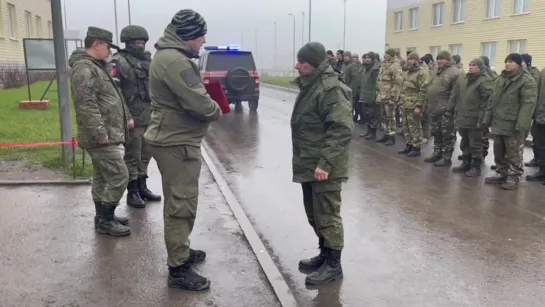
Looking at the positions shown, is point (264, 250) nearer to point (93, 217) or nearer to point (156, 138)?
point (156, 138)

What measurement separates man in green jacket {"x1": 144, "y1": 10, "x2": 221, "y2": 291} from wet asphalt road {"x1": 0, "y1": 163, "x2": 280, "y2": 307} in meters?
0.31

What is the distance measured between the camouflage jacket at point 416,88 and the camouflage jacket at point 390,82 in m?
0.80

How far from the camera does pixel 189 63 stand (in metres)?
3.71

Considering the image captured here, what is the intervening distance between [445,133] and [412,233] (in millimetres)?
3917

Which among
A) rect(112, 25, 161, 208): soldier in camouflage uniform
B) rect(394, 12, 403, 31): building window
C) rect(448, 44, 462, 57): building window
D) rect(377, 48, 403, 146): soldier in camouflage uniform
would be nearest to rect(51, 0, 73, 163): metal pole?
rect(112, 25, 161, 208): soldier in camouflage uniform

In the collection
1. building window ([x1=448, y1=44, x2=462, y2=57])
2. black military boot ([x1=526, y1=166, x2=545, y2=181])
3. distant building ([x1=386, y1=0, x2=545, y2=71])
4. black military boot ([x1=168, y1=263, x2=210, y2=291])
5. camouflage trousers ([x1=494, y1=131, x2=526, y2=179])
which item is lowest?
black military boot ([x1=526, y1=166, x2=545, y2=181])

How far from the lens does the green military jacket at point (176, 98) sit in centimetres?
365

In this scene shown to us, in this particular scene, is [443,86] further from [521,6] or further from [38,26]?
[38,26]

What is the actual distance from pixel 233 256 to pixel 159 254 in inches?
26.4

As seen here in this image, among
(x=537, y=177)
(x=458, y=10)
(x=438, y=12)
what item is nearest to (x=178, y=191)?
(x=537, y=177)

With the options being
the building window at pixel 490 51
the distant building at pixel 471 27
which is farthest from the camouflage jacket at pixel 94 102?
the building window at pixel 490 51

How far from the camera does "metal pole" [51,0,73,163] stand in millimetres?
7336

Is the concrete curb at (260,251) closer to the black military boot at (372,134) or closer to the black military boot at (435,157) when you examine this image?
the black military boot at (435,157)

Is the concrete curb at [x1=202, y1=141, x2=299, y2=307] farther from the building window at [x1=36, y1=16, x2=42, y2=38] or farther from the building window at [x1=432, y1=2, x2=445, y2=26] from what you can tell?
the building window at [x1=36, y1=16, x2=42, y2=38]
